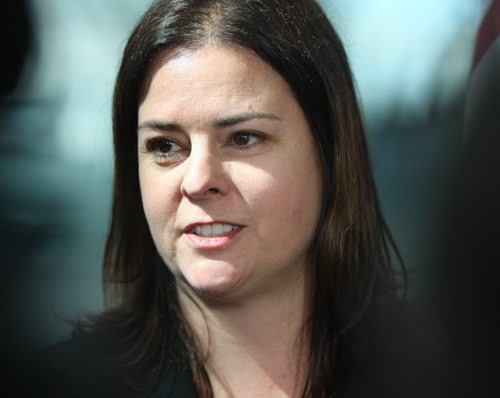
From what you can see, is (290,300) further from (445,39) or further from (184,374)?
(445,39)

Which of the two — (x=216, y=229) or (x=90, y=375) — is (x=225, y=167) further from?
(x=90, y=375)

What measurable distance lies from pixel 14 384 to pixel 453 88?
0.73 meters

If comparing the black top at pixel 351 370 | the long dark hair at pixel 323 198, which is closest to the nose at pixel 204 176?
the long dark hair at pixel 323 198

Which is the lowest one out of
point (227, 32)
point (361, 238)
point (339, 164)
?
point (361, 238)

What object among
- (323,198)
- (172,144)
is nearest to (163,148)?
(172,144)

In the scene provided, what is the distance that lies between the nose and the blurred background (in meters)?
0.20

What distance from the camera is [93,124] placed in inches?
39.8

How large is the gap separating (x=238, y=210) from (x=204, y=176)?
6cm

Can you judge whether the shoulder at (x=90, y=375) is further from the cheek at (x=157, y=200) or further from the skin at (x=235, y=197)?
the cheek at (x=157, y=200)

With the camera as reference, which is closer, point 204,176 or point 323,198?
point 204,176

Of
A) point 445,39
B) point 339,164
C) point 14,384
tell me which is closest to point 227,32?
point 339,164

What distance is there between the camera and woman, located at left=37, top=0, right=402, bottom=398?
88cm

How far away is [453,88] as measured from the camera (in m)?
1.01

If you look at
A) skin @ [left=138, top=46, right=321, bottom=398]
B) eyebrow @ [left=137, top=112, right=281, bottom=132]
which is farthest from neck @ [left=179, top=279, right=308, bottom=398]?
eyebrow @ [left=137, top=112, right=281, bottom=132]
